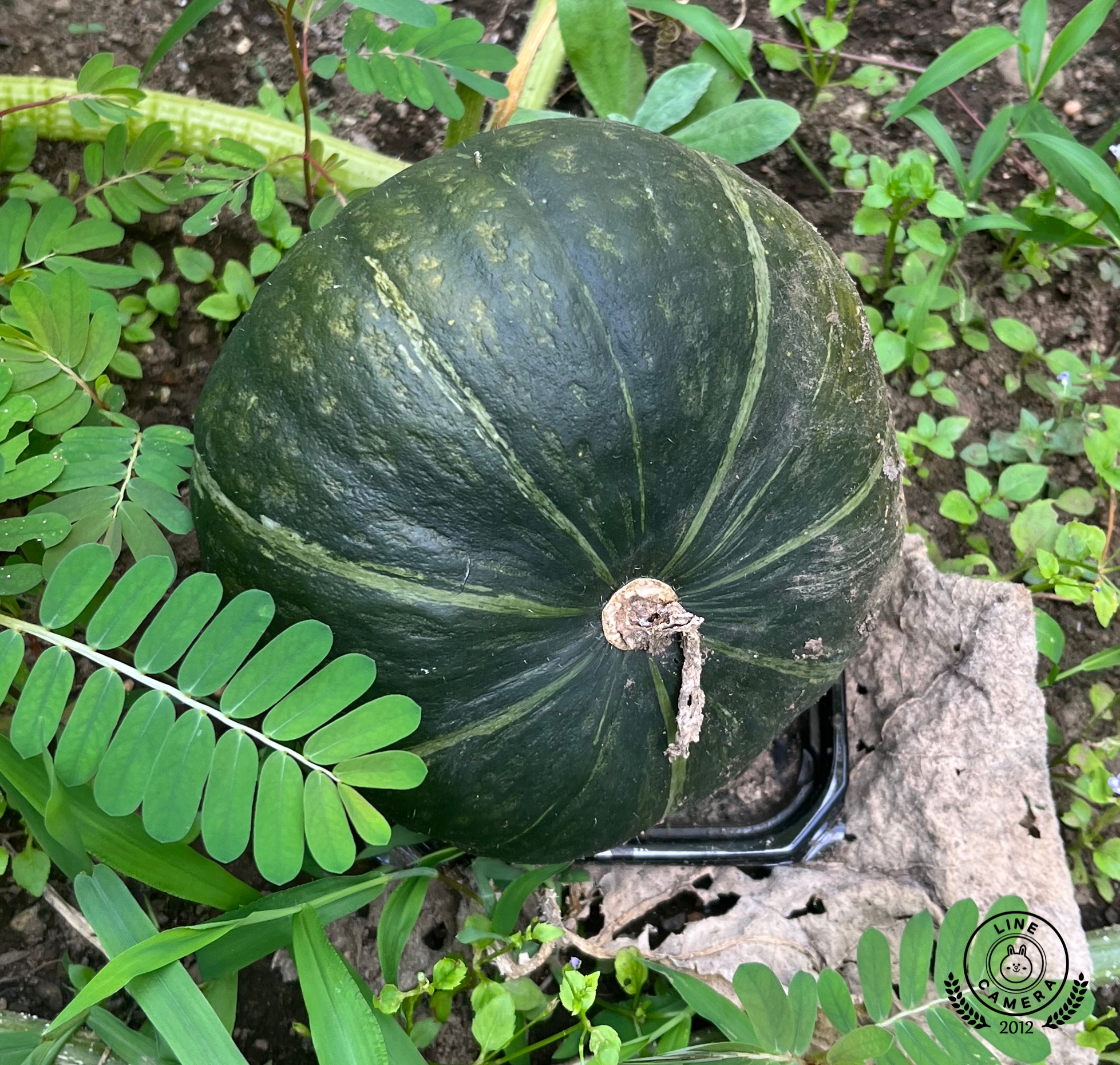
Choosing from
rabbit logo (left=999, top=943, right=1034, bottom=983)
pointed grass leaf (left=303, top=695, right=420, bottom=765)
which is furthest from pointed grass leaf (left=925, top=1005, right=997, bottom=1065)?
pointed grass leaf (left=303, top=695, right=420, bottom=765)

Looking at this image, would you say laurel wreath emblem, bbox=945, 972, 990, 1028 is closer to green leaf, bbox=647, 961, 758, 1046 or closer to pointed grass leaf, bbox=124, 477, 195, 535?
green leaf, bbox=647, 961, 758, 1046

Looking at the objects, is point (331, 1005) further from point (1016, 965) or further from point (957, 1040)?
point (1016, 965)

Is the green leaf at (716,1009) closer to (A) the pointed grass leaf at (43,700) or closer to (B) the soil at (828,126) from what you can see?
(B) the soil at (828,126)

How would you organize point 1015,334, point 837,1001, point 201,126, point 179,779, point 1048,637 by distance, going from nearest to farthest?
point 179,779
point 837,1001
point 1048,637
point 201,126
point 1015,334

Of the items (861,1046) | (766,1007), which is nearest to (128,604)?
(766,1007)

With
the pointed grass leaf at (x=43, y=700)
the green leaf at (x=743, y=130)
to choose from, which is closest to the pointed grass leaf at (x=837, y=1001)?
the pointed grass leaf at (x=43, y=700)

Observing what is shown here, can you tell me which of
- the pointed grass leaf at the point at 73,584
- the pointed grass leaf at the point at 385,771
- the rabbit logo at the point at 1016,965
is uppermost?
the pointed grass leaf at the point at 73,584

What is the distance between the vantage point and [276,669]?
1327 mm

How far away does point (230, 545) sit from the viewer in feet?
4.83

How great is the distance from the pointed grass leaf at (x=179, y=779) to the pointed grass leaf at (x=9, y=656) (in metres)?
0.23

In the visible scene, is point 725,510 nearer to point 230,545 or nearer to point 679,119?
point 230,545

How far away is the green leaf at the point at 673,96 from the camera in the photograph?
2148mm

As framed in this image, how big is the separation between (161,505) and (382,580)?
468 mm

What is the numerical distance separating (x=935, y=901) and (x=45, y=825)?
1.59 m
